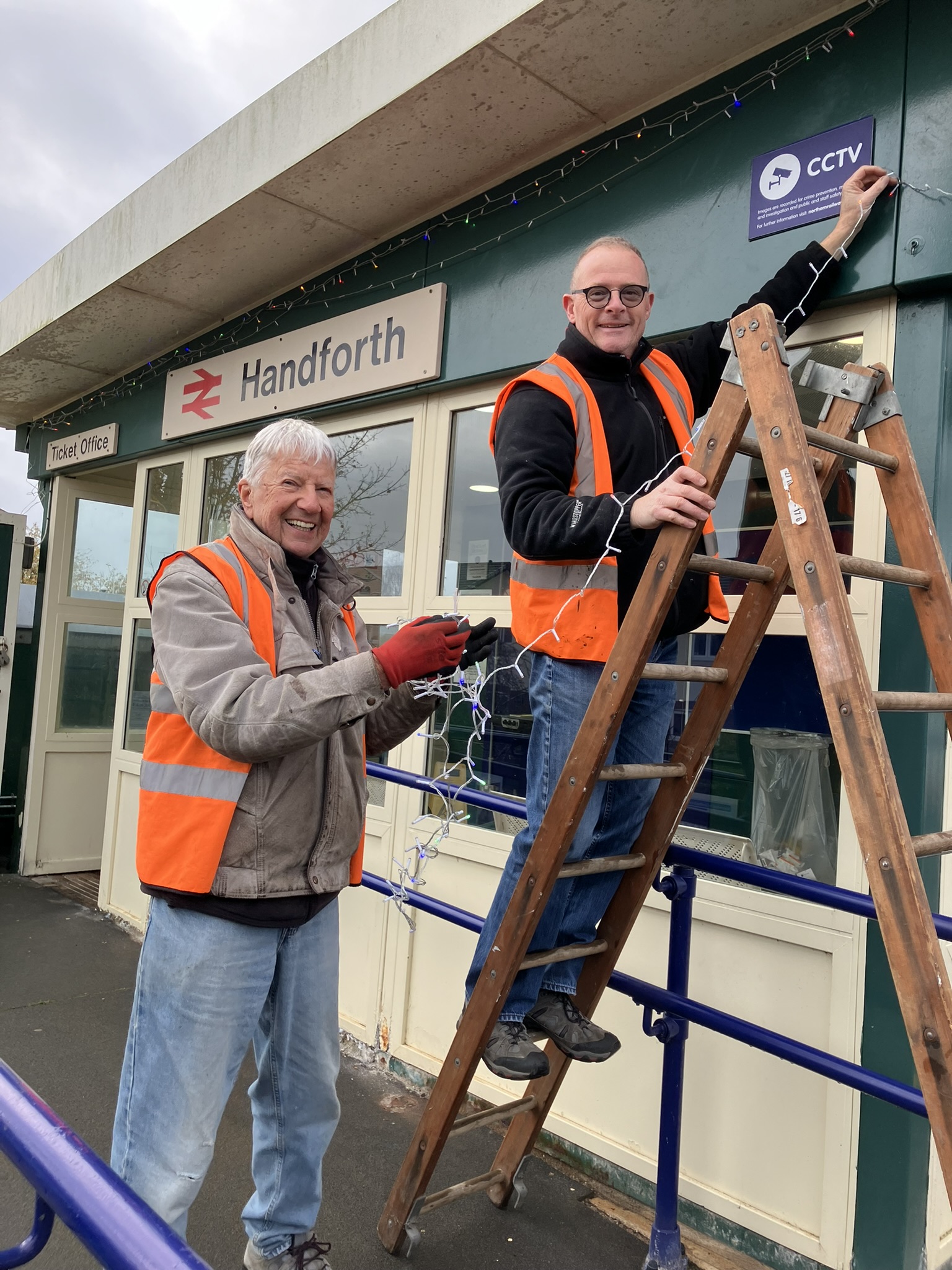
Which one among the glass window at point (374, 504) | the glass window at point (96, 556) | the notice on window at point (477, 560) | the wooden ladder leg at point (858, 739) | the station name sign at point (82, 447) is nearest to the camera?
the wooden ladder leg at point (858, 739)

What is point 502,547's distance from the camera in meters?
3.27

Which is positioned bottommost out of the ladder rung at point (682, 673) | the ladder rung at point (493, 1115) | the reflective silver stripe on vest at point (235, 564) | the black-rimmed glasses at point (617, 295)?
the ladder rung at point (493, 1115)

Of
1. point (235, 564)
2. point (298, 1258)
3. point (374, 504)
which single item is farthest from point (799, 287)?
point (298, 1258)

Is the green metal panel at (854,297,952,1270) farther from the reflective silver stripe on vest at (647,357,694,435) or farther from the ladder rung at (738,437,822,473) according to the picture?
the ladder rung at (738,437,822,473)

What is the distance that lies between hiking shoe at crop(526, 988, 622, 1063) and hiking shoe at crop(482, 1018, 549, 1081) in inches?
2.0

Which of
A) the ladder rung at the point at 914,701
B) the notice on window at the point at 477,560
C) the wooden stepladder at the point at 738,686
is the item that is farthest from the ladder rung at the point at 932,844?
the notice on window at the point at 477,560

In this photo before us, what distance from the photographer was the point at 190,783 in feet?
5.52

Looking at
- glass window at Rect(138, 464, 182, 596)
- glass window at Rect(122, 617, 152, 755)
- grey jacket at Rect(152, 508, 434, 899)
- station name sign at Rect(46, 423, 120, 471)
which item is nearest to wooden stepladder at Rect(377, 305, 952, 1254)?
grey jacket at Rect(152, 508, 434, 899)

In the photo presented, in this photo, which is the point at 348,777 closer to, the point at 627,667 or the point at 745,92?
the point at 627,667

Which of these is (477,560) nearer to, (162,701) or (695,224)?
(695,224)

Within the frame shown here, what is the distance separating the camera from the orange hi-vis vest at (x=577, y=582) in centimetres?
182

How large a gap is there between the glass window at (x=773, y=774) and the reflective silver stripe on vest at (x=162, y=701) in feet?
4.49

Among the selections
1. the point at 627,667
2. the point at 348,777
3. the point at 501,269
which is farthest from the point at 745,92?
the point at 348,777

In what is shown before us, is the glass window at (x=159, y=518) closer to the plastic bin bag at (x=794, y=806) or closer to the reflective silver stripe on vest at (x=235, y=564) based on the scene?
the reflective silver stripe on vest at (x=235, y=564)
